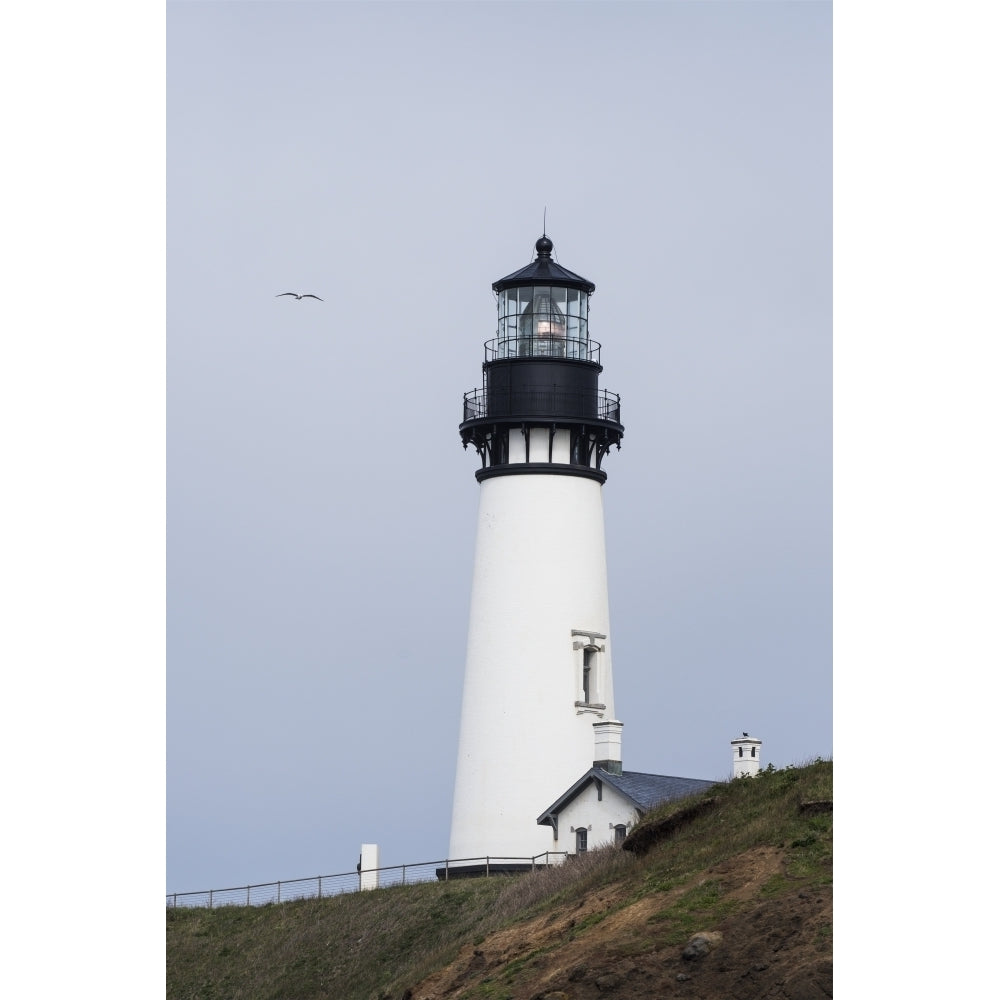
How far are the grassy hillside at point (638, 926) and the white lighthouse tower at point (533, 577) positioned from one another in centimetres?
282

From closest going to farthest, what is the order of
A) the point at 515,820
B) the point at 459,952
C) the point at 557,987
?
the point at 557,987 → the point at 459,952 → the point at 515,820

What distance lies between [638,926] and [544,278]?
1020 inches

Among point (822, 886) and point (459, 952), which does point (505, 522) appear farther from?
point (822, 886)

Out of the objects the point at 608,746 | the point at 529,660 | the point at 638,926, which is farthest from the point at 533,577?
the point at 638,926

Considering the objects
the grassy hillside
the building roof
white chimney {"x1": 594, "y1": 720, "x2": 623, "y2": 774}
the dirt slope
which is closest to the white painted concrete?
the building roof

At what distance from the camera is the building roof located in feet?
136

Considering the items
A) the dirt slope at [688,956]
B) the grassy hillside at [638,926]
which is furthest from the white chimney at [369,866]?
the dirt slope at [688,956]

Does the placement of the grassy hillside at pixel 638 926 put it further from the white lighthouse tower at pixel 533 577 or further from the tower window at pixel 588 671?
the tower window at pixel 588 671

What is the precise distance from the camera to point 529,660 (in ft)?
149
